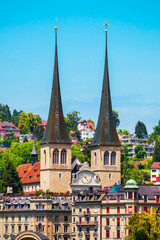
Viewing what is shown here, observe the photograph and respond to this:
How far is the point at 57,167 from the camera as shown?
192000mm

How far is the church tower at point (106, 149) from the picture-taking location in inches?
→ 7594

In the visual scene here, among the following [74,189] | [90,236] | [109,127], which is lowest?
[90,236]

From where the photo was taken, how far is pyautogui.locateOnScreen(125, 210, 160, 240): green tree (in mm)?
146500

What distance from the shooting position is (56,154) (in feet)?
633

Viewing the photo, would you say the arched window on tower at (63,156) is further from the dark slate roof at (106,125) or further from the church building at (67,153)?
the dark slate roof at (106,125)

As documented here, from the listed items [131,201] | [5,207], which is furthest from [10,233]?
[131,201]

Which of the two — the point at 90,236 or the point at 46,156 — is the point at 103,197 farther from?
the point at 46,156

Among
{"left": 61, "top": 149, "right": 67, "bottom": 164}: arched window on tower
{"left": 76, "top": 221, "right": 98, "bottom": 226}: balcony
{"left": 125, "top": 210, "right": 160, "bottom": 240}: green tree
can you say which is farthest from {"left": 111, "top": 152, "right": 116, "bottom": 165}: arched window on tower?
{"left": 125, "top": 210, "right": 160, "bottom": 240}: green tree

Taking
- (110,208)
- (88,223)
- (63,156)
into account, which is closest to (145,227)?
(110,208)

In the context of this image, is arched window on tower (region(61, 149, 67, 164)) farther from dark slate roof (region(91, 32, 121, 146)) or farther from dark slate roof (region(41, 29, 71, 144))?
dark slate roof (region(91, 32, 121, 146))

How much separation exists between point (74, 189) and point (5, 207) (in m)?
17.2

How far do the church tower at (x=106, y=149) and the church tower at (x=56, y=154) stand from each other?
217 inches

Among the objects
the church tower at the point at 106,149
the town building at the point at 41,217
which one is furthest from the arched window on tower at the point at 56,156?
the town building at the point at 41,217

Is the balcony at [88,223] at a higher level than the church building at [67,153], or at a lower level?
lower
